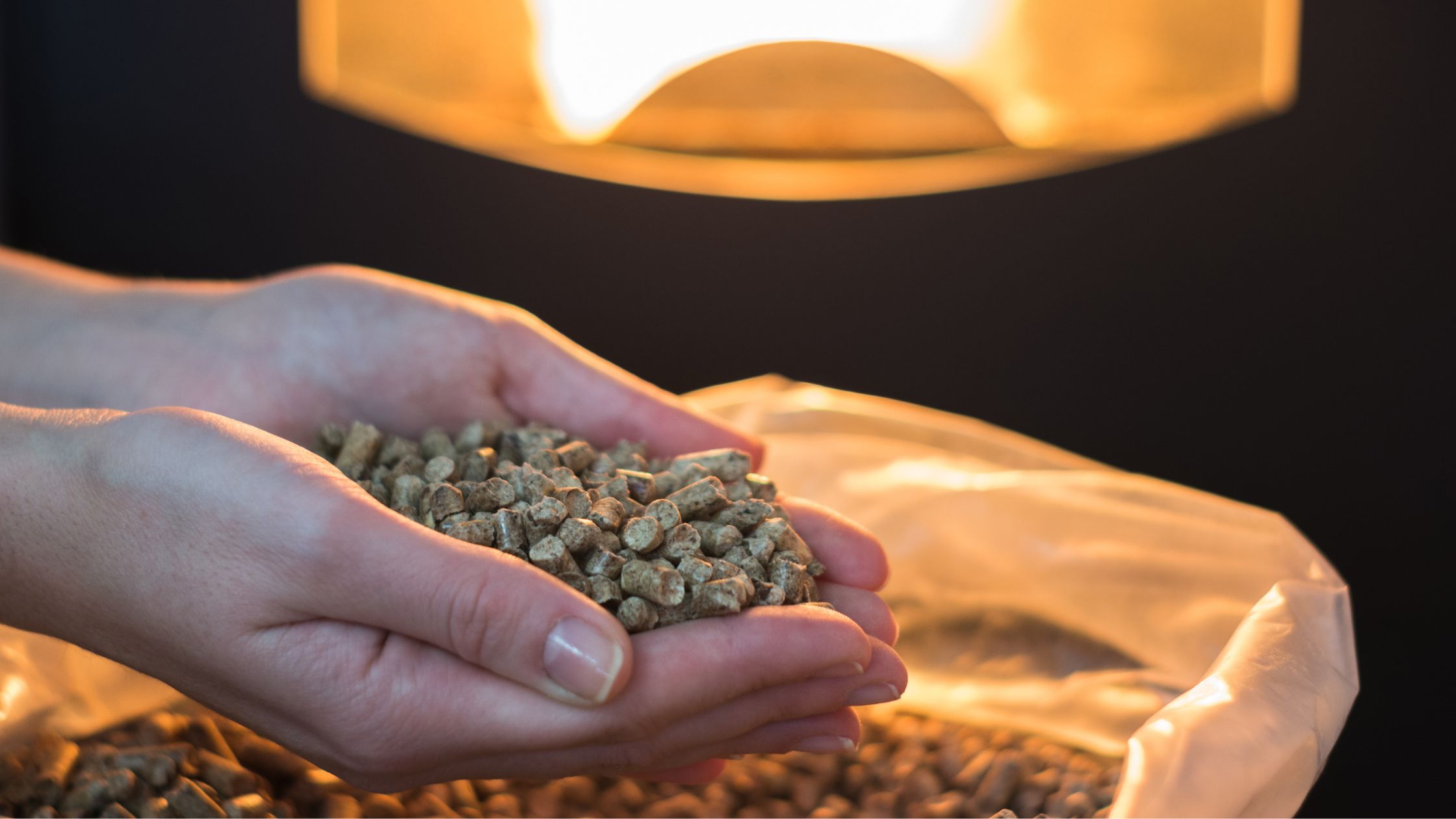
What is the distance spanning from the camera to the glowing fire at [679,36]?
112cm

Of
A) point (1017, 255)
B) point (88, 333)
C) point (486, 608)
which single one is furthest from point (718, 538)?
point (1017, 255)

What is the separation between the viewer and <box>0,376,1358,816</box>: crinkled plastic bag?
0.73 meters

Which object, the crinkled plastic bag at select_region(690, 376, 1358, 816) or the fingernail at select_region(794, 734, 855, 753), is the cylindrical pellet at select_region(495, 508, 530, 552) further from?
the crinkled plastic bag at select_region(690, 376, 1358, 816)

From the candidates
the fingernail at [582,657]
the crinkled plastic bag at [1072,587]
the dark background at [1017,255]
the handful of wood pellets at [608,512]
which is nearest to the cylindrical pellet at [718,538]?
the handful of wood pellets at [608,512]

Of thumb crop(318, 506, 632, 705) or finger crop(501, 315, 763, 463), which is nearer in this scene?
thumb crop(318, 506, 632, 705)

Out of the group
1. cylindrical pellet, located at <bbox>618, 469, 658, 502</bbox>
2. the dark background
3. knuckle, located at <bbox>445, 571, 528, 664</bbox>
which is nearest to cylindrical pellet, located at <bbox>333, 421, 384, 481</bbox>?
cylindrical pellet, located at <bbox>618, 469, 658, 502</bbox>

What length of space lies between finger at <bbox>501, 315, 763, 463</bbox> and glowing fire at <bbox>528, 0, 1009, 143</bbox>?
0.31 m

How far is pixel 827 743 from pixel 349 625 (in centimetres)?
Result: 34

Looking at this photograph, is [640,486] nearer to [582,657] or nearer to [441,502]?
[441,502]

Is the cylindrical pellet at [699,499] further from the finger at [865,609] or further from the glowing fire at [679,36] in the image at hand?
the glowing fire at [679,36]

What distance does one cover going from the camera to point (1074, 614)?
40.9 inches

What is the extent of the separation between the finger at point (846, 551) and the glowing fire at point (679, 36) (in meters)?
0.52

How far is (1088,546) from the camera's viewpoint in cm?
106

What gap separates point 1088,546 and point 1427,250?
0.82 m
